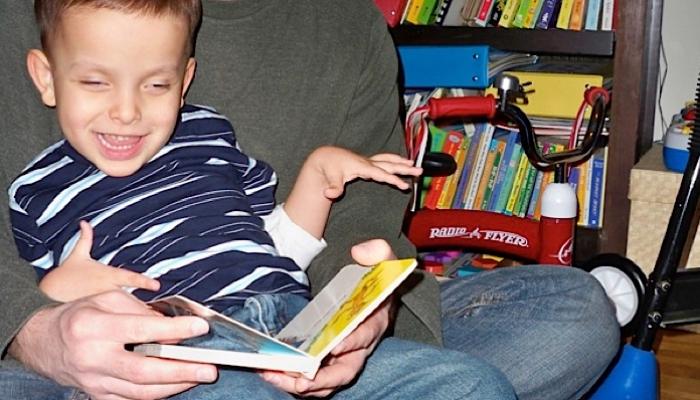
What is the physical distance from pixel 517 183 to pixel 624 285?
50 cm

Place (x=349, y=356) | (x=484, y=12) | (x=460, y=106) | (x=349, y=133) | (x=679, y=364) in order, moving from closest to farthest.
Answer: (x=349, y=356) < (x=349, y=133) < (x=460, y=106) < (x=679, y=364) < (x=484, y=12)

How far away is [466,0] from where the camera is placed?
228 centimetres

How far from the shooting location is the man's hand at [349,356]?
0.98m

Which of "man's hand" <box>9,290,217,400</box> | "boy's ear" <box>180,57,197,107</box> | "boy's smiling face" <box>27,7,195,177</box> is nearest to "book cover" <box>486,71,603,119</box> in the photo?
"boy's ear" <box>180,57,197,107</box>

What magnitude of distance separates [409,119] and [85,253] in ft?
3.32

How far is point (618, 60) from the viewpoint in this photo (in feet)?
6.97

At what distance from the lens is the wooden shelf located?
6.98 ft

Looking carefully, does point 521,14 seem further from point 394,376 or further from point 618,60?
point 394,376

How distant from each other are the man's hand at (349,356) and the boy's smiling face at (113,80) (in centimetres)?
29

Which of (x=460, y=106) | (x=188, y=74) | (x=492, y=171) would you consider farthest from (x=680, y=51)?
(x=188, y=74)

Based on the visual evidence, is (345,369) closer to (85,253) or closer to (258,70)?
(85,253)

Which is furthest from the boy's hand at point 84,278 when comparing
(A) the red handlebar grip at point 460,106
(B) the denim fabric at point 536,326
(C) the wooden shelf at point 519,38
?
(C) the wooden shelf at point 519,38

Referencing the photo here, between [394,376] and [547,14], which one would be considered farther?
[547,14]

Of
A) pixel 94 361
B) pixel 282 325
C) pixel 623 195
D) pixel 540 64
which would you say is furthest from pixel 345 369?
pixel 540 64
